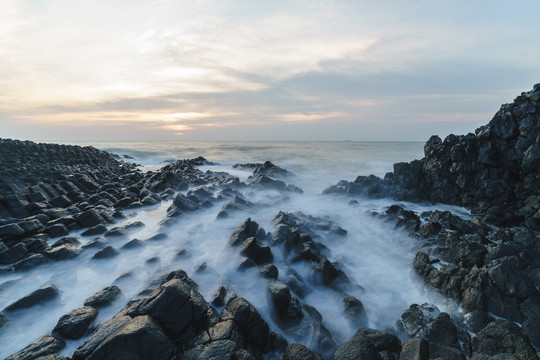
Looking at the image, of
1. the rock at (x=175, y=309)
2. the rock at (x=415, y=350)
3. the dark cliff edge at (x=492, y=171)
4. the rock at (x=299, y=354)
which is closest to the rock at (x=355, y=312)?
the rock at (x=415, y=350)

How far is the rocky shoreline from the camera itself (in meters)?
3.94

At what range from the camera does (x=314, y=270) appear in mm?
6707

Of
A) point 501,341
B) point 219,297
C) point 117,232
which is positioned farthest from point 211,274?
point 501,341

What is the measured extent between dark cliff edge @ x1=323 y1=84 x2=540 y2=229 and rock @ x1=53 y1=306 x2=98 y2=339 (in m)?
13.1

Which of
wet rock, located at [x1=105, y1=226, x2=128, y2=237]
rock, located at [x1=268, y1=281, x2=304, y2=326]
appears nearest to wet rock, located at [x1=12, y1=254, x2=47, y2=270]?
wet rock, located at [x1=105, y1=226, x2=128, y2=237]

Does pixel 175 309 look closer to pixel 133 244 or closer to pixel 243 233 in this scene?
pixel 243 233

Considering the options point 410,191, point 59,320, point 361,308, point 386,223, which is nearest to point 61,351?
point 59,320

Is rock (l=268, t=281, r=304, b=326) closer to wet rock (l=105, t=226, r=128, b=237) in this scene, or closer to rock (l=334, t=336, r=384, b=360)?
rock (l=334, t=336, r=384, b=360)

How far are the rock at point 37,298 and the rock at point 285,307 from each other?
4.46 metres

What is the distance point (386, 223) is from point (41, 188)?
1558cm

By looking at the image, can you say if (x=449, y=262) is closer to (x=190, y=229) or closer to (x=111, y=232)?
(x=190, y=229)

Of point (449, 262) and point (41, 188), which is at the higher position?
point (41, 188)

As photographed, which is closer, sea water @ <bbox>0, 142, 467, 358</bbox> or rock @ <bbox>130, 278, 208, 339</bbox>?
rock @ <bbox>130, 278, 208, 339</bbox>

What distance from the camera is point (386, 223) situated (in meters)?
10.6
